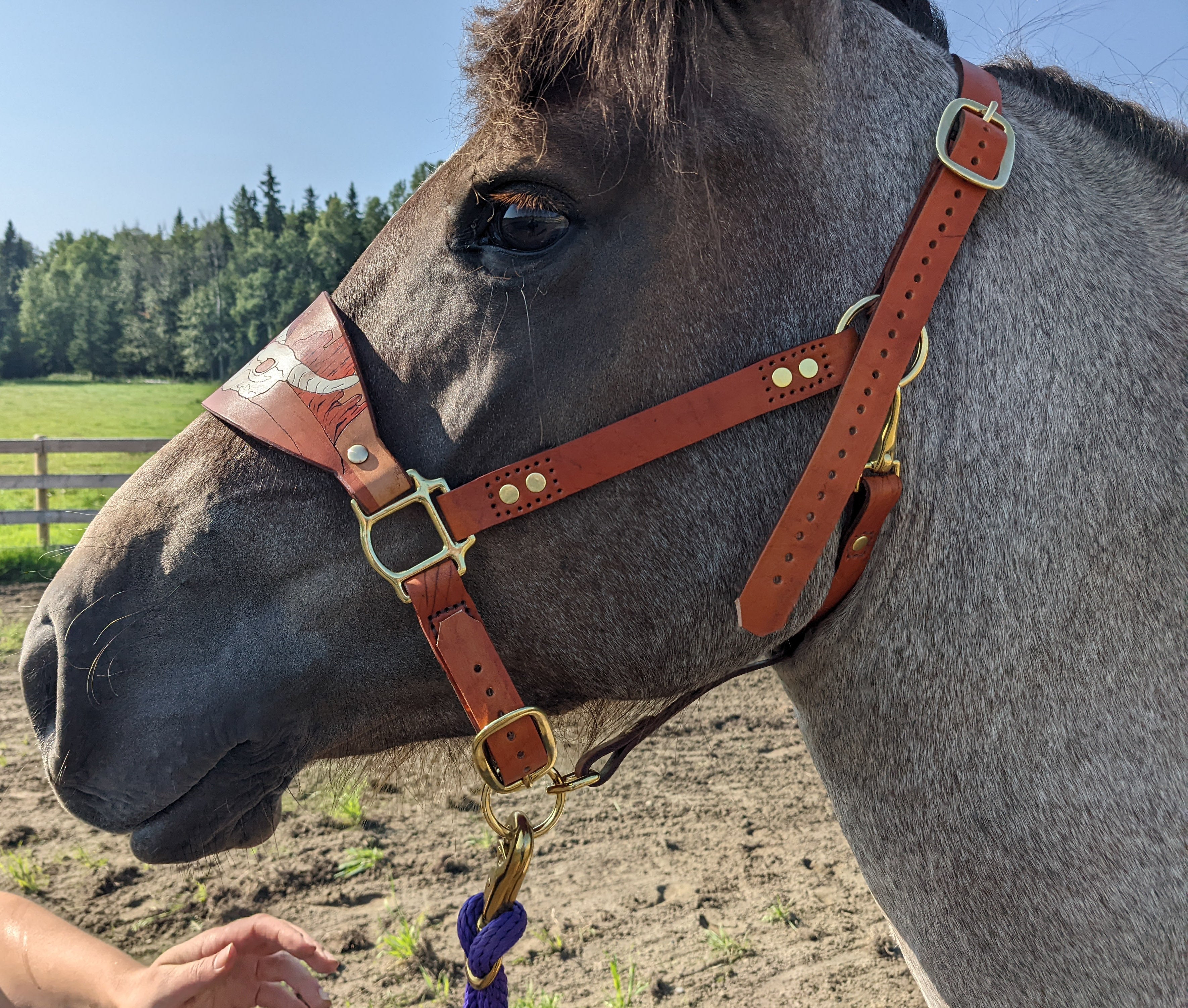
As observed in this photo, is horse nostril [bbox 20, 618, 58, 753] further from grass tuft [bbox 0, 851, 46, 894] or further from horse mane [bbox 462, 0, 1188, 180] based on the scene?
grass tuft [bbox 0, 851, 46, 894]

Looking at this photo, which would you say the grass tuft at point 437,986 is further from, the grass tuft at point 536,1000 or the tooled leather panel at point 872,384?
the tooled leather panel at point 872,384

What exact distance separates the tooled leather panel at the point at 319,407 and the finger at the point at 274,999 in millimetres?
1590

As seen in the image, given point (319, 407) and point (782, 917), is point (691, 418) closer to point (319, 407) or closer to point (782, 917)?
point (319, 407)

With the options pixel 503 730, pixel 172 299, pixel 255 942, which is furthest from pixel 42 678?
pixel 172 299

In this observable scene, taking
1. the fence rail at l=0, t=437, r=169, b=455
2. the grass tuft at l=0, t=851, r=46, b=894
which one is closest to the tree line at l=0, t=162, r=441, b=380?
the fence rail at l=0, t=437, r=169, b=455

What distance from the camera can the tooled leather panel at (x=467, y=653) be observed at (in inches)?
54.4

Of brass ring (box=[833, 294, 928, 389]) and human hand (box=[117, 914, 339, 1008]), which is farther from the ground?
brass ring (box=[833, 294, 928, 389])

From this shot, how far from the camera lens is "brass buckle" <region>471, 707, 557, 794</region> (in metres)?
1.39

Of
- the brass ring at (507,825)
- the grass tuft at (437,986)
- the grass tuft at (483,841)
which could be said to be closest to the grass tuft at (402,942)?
the grass tuft at (437,986)

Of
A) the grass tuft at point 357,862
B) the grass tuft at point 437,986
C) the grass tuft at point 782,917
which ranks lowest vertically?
the grass tuft at point 782,917

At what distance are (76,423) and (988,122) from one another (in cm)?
3529

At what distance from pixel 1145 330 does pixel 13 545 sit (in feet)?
46.0

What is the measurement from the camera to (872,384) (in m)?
1.30

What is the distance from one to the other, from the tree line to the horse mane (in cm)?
5465
